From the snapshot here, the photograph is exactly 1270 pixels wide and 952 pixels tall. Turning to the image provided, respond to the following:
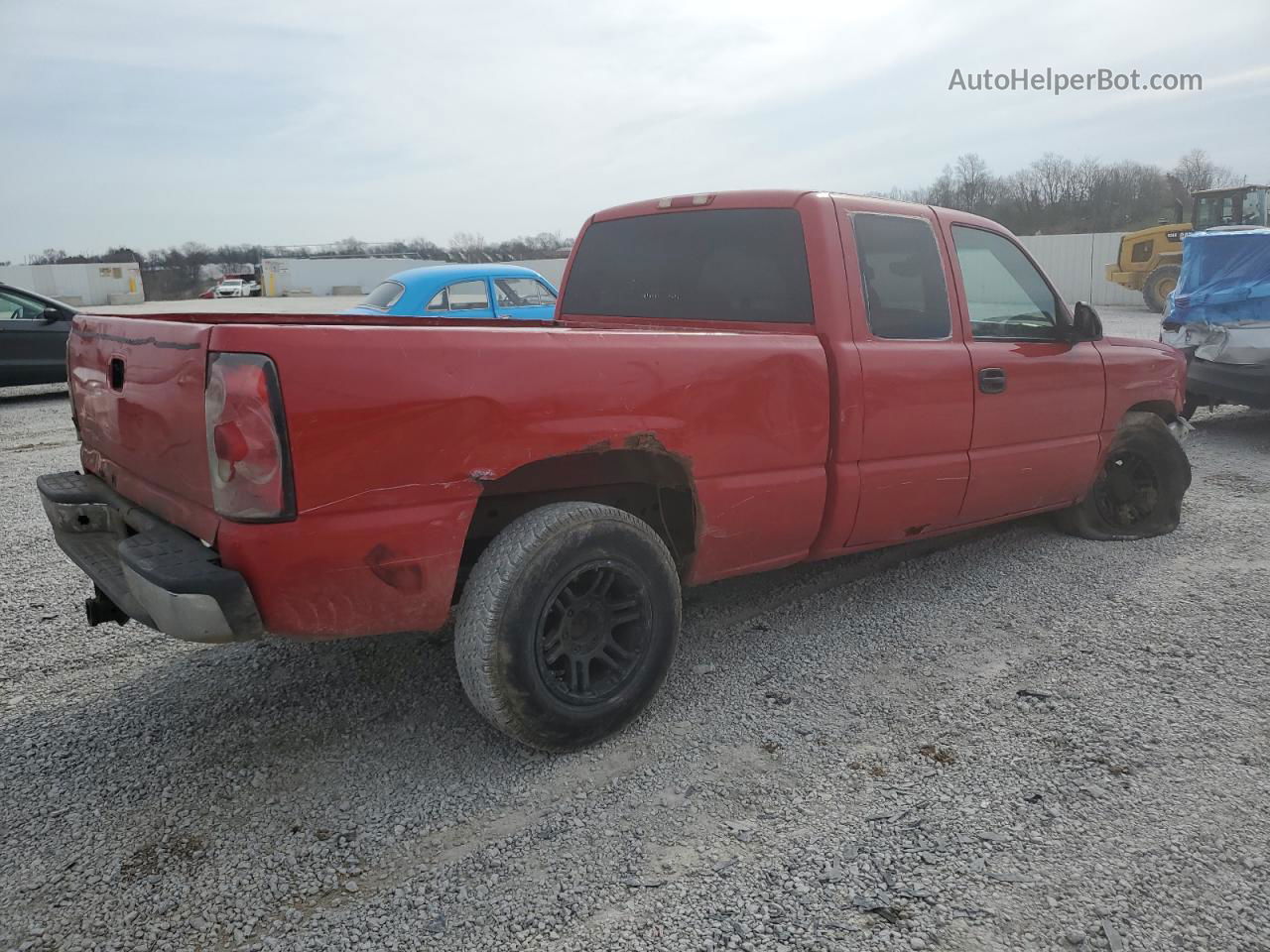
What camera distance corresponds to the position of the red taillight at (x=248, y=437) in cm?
219

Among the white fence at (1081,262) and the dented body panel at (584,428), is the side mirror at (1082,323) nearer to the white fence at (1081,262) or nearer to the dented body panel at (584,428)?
the dented body panel at (584,428)

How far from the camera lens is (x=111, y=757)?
283 cm

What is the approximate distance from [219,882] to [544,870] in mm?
824

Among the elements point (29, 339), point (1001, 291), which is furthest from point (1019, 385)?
point (29, 339)

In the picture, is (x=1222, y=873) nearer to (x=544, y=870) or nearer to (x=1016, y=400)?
(x=544, y=870)

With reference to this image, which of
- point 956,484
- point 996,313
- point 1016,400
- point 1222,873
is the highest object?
point 996,313

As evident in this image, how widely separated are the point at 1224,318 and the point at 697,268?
6603 mm

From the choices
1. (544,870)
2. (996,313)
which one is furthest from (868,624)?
(544,870)

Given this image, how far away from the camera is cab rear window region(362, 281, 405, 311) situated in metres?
9.84

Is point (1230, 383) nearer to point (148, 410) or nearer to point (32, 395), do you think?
point (148, 410)

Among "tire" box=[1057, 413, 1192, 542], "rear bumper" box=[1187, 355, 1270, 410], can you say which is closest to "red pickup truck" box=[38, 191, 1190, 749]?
"tire" box=[1057, 413, 1192, 542]

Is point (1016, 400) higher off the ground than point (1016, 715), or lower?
higher

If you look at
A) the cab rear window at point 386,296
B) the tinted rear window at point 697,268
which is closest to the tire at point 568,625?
the tinted rear window at point 697,268

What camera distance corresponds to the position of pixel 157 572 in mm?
2279
